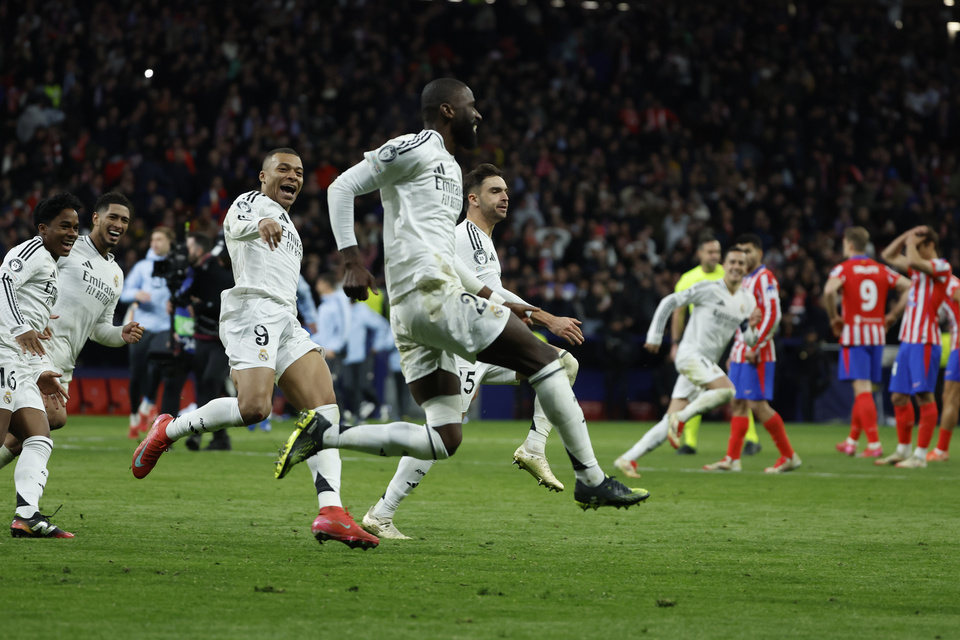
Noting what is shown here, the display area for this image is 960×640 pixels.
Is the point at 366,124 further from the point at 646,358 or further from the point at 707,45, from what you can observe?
the point at 707,45

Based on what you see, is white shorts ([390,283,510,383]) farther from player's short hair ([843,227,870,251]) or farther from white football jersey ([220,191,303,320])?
player's short hair ([843,227,870,251])

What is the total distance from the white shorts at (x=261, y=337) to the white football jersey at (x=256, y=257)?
0.06 m

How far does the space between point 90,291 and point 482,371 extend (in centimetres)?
254

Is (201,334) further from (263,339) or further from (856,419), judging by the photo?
(856,419)

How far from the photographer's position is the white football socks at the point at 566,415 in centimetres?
576

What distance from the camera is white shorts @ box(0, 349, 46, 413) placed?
21.6 ft

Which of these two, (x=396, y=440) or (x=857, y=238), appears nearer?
(x=396, y=440)

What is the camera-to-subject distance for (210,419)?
6.84 metres

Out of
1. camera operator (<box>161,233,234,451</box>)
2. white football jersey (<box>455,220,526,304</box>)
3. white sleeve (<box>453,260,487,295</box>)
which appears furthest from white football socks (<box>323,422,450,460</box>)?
camera operator (<box>161,233,234,451</box>)

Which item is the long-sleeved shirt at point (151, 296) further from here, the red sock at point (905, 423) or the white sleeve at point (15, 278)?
the red sock at point (905, 423)

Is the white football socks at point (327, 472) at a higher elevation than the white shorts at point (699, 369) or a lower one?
lower

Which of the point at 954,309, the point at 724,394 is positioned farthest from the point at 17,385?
the point at 954,309

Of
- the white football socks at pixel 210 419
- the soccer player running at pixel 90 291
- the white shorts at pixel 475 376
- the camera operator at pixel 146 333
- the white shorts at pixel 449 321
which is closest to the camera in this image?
the white shorts at pixel 449 321

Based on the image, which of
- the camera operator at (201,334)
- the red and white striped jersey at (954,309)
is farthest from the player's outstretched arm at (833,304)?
the camera operator at (201,334)
